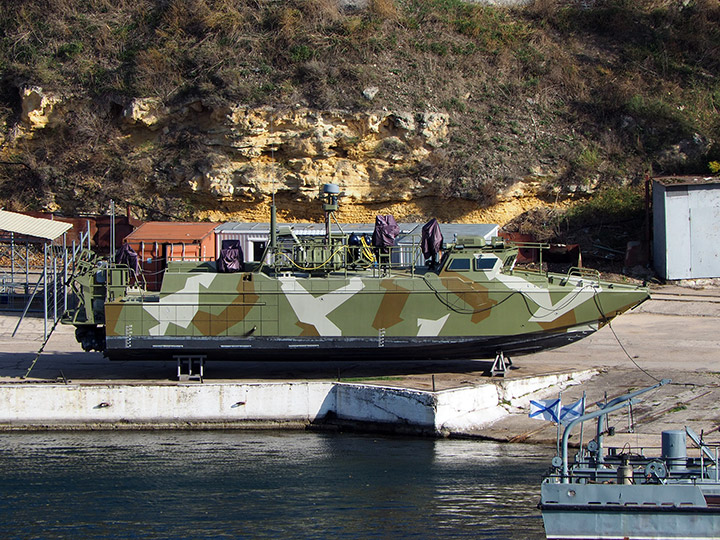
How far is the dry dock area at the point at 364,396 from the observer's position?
18.2 meters

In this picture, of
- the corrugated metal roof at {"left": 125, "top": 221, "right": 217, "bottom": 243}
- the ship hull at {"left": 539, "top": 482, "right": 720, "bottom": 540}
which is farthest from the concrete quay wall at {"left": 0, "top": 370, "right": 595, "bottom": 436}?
the corrugated metal roof at {"left": 125, "top": 221, "right": 217, "bottom": 243}

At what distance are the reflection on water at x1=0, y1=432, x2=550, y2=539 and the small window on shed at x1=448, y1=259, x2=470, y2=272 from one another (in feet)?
14.0

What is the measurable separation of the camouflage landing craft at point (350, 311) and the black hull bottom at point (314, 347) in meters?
0.02

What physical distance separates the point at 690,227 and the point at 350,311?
16457mm

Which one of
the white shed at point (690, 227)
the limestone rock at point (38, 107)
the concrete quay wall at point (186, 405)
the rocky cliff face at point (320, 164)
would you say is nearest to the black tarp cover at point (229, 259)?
the concrete quay wall at point (186, 405)

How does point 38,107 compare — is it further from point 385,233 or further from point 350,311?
point 350,311

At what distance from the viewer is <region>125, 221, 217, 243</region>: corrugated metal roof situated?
30969mm

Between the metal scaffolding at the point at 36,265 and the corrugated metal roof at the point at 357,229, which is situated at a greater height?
the corrugated metal roof at the point at 357,229

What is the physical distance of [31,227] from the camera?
22.1m

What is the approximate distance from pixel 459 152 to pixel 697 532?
27.5m

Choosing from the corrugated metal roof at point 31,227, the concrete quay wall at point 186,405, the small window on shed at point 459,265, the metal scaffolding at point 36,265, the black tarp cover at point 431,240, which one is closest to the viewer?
the concrete quay wall at point 186,405

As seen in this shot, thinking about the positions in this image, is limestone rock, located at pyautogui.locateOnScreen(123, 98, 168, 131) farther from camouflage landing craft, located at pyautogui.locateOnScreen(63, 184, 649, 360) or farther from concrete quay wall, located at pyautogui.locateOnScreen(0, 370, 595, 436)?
concrete quay wall, located at pyautogui.locateOnScreen(0, 370, 595, 436)

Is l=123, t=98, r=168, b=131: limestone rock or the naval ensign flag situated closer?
the naval ensign flag

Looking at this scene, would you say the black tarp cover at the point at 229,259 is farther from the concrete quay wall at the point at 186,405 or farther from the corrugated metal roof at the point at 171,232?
the corrugated metal roof at the point at 171,232
